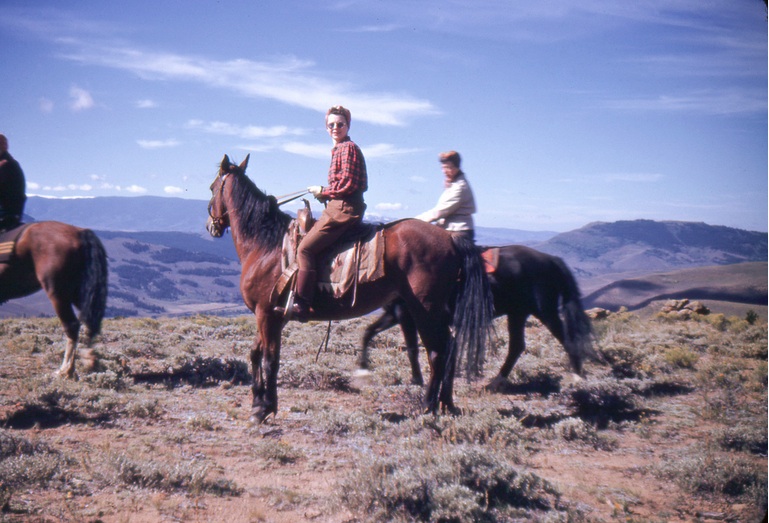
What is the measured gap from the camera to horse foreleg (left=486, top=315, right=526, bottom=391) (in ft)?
21.6

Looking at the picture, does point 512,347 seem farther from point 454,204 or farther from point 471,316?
point 454,204

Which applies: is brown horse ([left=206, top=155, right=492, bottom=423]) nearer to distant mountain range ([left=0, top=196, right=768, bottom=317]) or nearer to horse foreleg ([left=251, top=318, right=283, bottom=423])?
horse foreleg ([left=251, top=318, right=283, bottom=423])

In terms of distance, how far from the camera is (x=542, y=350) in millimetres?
9258

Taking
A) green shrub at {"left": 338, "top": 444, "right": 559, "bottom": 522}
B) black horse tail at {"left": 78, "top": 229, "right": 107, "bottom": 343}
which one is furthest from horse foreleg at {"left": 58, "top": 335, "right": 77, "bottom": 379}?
green shrub at {"left": 338, "top": 444, "right": 559, "bottom": 522}

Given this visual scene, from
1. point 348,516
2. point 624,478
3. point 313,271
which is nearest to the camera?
point 348,516

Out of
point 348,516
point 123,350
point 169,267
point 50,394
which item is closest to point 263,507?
point 348,516

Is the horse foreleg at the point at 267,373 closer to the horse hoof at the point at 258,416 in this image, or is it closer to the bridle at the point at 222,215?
the horse hoof at the point at 258,416

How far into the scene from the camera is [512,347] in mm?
6719

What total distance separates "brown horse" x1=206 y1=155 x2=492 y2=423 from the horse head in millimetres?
368

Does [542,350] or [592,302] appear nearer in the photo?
[542,350]

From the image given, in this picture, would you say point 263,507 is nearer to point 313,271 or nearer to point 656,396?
point 313,271

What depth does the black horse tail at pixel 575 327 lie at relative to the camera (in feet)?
20.8

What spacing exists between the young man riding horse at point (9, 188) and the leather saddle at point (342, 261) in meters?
4.28

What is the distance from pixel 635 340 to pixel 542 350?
273cm
